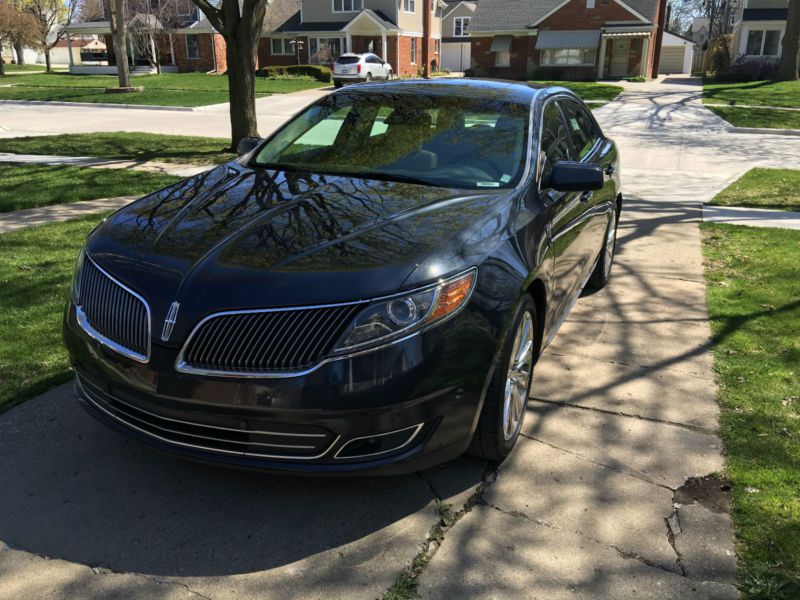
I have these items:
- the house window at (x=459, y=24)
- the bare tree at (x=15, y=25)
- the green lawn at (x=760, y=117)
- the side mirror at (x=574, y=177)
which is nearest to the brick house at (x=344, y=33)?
the bare tree at (x=15, y=25)

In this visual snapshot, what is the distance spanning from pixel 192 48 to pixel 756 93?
3577 cm

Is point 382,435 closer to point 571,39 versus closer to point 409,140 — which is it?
point 409,140

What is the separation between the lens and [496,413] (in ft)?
10.2

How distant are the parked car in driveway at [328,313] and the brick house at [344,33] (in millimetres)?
43560

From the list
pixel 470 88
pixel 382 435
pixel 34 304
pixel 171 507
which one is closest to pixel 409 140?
pixel 470 88

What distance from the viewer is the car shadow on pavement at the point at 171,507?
274 cm

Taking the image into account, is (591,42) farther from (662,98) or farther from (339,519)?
(339,519)

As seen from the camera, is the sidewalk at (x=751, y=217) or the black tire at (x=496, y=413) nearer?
the black tire at (x=496, y=413)

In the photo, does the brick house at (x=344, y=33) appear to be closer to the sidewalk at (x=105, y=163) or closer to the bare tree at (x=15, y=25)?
the bare tree at (x=15, y=25)

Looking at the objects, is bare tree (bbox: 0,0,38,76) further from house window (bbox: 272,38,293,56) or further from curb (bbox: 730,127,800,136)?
curb (bbox: 730,127,800,136)

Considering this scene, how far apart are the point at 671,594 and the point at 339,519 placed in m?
1.31

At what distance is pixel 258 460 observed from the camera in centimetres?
274

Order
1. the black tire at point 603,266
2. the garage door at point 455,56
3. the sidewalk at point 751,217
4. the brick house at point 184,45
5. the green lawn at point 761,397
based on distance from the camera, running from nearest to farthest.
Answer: the green lawn at point 761,397, the black tire at point 603,266, the sidewalk at point 751,217, the brick house at point 184,45, the garage door at point 455,56

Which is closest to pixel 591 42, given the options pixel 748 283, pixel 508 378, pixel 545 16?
pixel 545 16
